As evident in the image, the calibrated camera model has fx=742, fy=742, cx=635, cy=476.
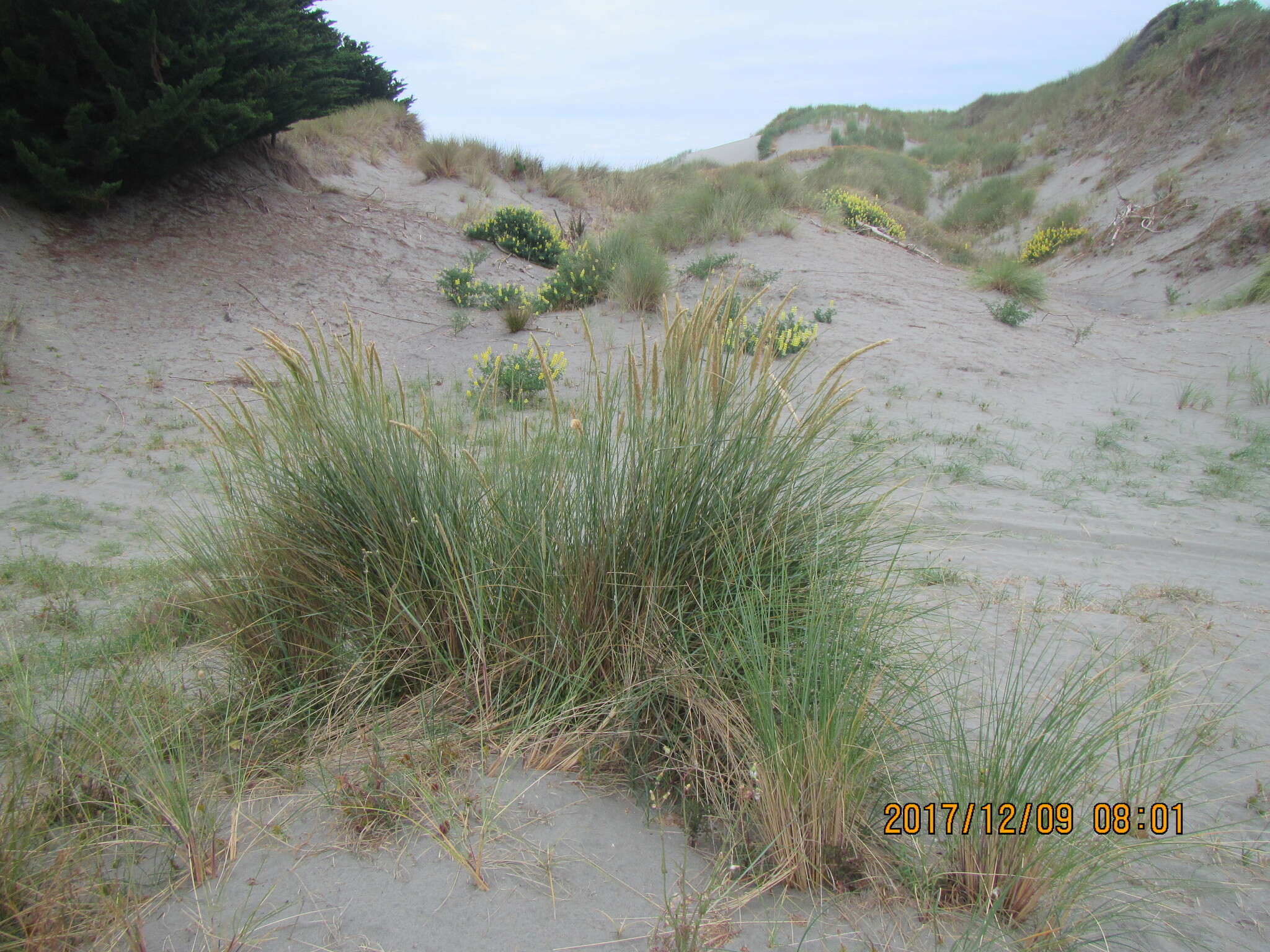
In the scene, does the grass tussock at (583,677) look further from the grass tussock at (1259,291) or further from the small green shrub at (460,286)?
the grass tussock at (1259,291)

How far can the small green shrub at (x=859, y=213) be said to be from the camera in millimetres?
13719

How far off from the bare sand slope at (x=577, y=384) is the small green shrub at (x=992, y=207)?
6.26 m

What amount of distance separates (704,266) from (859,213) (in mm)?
5738

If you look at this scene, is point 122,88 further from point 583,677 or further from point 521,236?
point 583,677

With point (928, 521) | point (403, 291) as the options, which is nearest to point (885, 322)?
point (928, 521)

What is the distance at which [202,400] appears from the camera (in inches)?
266

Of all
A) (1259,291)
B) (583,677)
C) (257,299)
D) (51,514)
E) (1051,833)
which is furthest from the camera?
(1259,291)

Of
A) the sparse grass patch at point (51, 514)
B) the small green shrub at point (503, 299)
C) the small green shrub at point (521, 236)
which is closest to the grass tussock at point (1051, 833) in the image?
the sparse grass patch at point (51, 514)

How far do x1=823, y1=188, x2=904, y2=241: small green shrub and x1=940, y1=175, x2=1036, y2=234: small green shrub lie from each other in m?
4.98

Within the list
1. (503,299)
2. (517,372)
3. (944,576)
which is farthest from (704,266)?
(944,576)

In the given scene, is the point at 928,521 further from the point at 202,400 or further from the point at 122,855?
the point at 202,400

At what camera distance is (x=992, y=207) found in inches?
740

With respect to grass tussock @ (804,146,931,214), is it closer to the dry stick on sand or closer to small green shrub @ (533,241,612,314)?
small green shrub @ (533,241,612,314)

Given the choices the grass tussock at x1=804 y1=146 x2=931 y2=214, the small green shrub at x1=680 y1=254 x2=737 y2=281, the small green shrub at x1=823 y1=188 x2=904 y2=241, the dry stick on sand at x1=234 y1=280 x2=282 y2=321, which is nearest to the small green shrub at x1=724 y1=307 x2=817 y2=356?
the small green shrub at x1=680 y1=254 x2=737 y2=281
